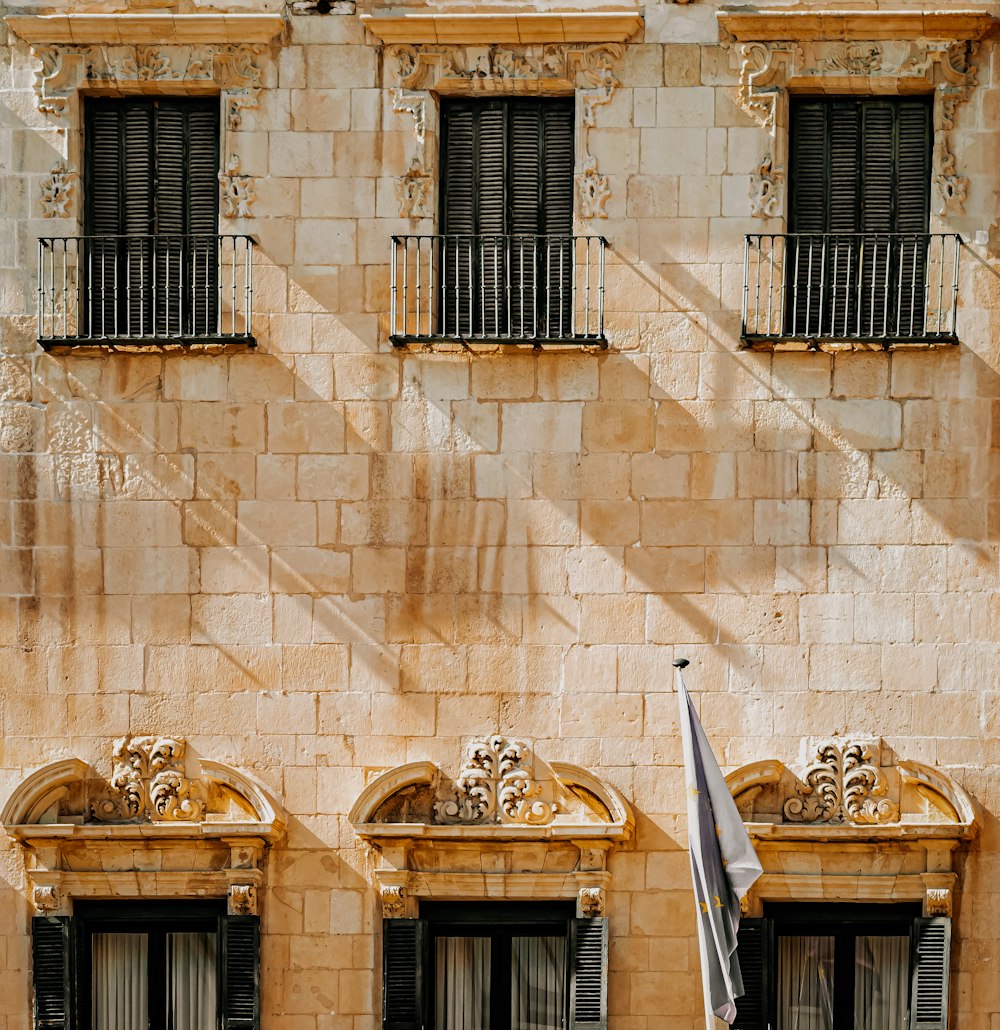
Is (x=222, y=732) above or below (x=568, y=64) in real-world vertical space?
below

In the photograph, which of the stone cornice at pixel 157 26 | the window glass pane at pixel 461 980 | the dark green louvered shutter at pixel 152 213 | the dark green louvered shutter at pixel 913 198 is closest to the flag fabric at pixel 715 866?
the window glass pane at pixel 461 980

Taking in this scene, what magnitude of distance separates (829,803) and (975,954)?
5.77 feet

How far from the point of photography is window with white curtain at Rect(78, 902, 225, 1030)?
1767 cm

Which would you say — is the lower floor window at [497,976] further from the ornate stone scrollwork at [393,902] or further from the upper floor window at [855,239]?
the upper floor window at [855,239]

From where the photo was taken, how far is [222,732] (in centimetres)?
1770

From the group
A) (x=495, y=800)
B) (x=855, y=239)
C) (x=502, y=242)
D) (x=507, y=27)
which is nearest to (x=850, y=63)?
(x=855, y=239)

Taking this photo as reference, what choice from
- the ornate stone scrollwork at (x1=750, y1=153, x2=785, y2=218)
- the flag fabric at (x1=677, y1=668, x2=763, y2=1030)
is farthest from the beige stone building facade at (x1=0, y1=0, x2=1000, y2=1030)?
the flag fabric at (x1=677, y1=668, x2=763, y2=1030)

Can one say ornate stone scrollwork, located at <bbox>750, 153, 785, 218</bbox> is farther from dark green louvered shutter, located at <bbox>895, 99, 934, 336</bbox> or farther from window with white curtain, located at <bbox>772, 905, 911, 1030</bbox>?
window with white curtain, located at <bbox>772, 905, 911, 1030</bbox>

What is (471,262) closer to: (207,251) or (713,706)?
(207,251)

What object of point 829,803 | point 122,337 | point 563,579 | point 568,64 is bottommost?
point 829,803

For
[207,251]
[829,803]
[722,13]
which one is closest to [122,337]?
[207,251]

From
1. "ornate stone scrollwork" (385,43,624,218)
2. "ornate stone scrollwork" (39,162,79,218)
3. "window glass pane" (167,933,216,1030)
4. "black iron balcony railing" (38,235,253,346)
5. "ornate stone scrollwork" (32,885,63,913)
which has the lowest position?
"window glass pane" (167,933,216,1030)

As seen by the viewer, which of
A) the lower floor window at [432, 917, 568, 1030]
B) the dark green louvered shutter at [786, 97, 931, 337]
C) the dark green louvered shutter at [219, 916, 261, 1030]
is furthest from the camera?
the dark green louvered shutter at [786, 97, 931, 337]

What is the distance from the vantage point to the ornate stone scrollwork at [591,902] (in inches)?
679
